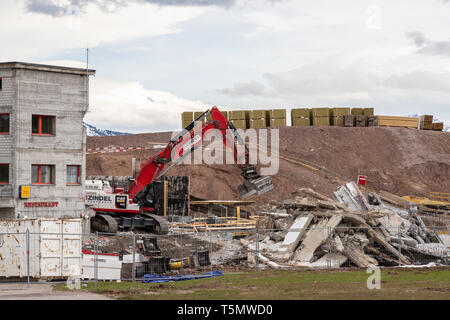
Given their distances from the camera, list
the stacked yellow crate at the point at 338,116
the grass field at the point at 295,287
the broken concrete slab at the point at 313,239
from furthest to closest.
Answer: the stacked yellow crate at the point at 338,116 < the broken concrete slab at the point at 313,239 < the grass field at the point at 295,287

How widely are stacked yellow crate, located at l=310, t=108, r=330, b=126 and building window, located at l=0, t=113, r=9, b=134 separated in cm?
4662

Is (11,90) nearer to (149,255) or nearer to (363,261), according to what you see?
(149,255)

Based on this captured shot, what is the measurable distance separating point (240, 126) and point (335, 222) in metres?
45.6

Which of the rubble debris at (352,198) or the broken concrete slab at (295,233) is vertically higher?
the rubble debris at (352,198)

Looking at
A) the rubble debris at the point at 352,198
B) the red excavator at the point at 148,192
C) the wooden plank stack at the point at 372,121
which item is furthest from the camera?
the wooden plank stack at the point at 372,121

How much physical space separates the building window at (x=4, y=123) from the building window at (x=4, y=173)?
181 centimetres

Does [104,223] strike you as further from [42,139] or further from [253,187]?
[253,187]

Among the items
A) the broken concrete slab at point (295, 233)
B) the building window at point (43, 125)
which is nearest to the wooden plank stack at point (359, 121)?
the building window at point (43, 125)

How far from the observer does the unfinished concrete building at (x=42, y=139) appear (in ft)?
107

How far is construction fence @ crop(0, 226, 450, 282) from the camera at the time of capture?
840 inches

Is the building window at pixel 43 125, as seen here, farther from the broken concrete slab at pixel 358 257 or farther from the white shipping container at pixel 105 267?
the broken concrete slab at pixel 358 257

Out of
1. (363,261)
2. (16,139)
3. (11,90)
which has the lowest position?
(363,261)

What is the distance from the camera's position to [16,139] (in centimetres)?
3253
